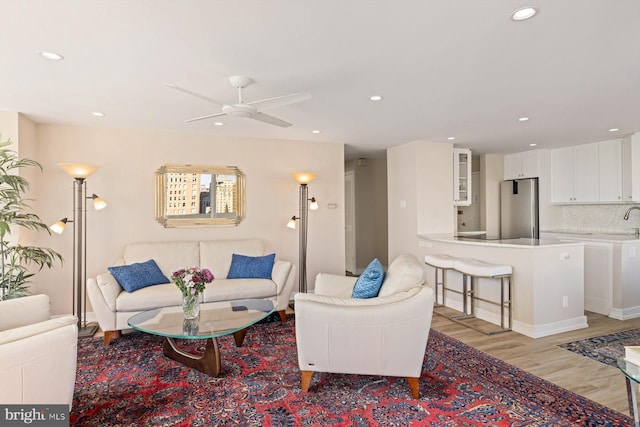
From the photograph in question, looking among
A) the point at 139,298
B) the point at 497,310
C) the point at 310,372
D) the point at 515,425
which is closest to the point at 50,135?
the point at 139,298

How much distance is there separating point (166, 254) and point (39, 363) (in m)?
2.64

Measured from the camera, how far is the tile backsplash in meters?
5.39

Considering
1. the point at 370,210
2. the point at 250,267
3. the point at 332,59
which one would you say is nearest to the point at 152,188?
the point at 250,267

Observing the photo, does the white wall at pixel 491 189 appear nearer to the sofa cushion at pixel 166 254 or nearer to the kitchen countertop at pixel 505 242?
the kitchen countertop at pixel 505 242

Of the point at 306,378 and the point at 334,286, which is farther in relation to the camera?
the point at 334,286

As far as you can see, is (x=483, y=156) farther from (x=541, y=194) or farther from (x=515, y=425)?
(x=515, y=425)

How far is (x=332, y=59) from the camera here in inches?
98.7

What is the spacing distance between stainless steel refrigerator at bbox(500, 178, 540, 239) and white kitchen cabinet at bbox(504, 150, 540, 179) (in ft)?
0.35

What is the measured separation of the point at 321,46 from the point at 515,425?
8.80 ft

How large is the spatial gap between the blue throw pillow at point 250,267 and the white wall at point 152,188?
2.15ft

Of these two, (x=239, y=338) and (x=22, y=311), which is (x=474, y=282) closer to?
(x=239, y=338)

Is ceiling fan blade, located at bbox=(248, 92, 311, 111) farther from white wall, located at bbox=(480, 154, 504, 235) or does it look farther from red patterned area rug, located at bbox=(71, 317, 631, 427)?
white wall, located at bbox=(480, 154, 504, 235)

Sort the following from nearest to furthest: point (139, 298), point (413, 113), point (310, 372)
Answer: point (310, 372) → point (139, 298) → point (413, 113)

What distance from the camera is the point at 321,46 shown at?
2.31 meters
